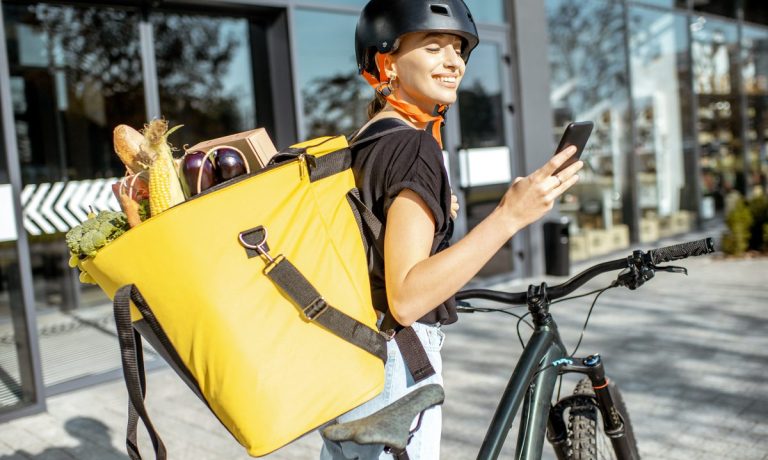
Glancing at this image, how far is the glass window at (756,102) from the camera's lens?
41.6 feet

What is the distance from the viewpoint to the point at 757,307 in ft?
20.4

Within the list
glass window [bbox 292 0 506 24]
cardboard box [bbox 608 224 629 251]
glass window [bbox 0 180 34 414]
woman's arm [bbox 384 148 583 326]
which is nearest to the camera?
woman's arm [bbox 384 148 583 326]

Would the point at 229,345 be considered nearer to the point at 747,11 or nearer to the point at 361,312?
the point at 361,312

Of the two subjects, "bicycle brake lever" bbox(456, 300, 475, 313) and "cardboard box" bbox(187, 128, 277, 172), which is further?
"bicycle brake lever" bbox(456, 300, 475, 313)

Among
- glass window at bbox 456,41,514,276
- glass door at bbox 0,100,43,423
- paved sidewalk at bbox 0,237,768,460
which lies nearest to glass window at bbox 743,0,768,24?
glass window at bbox 456,41,514,276

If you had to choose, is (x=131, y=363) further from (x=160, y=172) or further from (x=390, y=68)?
(x=390, y=68)

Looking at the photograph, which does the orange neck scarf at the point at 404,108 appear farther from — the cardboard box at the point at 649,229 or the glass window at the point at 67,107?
the cardboard box at the point at 649,229

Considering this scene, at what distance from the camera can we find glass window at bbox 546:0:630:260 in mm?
8898

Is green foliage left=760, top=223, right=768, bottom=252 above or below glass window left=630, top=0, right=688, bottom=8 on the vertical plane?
below

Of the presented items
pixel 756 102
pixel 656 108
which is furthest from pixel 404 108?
pixel 756 102

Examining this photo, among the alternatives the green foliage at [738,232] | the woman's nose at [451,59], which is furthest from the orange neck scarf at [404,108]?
the green foliage at [738,232]

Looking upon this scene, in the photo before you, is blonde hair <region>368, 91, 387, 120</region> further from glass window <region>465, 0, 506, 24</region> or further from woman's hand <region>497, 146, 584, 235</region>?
glass window <region>465, 0, 506, 24</region>

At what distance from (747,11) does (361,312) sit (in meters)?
13.5

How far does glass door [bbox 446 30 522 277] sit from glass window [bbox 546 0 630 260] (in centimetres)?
91
